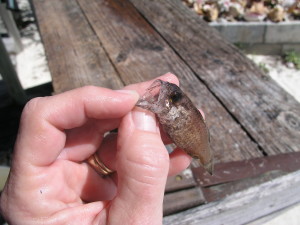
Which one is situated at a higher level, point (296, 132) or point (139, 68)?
point (139, 68)

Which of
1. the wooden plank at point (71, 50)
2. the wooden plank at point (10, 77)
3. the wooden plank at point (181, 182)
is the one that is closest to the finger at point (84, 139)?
the wooden plank at point (181, 182)

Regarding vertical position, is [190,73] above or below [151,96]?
below

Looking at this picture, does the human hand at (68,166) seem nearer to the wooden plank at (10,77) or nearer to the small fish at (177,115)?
the small fish at (177,115)

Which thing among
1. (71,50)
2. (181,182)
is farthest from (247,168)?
(71,50)

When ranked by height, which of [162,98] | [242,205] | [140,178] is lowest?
[242,205]

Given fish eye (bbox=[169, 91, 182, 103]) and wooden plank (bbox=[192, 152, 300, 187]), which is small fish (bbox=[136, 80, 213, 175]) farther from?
wooden plank (bbox=[192, 152, 300, 187])

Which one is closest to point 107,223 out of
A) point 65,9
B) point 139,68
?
point 139,68

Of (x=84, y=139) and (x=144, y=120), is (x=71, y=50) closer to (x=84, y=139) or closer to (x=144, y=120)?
(x=84, y=139)

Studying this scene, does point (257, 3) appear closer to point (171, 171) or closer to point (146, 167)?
point (171, 171)
